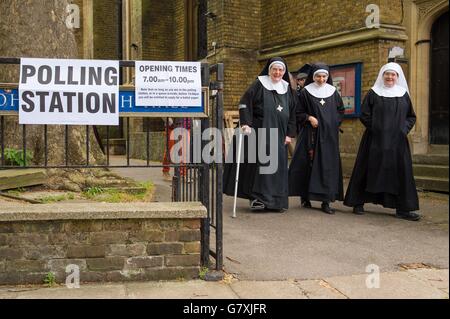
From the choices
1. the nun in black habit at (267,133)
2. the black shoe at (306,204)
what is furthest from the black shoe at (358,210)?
the nun in black habit at (267,133)

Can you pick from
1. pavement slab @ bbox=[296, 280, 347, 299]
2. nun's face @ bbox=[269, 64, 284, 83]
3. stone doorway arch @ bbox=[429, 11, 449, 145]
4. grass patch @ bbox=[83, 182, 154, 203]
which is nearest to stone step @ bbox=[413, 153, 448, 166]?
stone doorway arch @ bbox=[429, 11, 449, 145]

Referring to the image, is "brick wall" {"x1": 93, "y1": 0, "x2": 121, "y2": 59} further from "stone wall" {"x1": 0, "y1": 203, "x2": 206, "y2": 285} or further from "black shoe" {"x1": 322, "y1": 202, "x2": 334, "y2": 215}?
"stone wall" {"x1": 0, "y1": 203, "x2": 206, "y2": 285}

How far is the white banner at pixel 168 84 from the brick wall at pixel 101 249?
0.98 metres

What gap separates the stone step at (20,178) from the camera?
580cm

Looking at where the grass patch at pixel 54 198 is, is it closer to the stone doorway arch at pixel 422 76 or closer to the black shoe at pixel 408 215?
the black shoe at pixel 408 215

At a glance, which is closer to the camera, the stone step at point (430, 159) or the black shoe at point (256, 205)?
the black shoe at point (256, 205)

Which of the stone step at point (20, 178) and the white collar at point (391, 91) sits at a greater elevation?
the white collar at point (391, 91)

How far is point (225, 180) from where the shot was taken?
7246 mm

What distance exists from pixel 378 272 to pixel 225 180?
3189mm

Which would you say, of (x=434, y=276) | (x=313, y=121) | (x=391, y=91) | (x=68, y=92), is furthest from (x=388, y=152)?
(x=68, y=92)

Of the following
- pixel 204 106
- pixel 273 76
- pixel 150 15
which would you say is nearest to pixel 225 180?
pixel 273 76

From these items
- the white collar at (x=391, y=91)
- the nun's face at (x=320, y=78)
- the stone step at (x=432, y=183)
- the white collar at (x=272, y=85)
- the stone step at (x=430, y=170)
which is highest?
the nun's face at (x=320, y=78)

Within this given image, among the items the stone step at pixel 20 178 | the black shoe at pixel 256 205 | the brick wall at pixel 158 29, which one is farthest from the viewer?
the brick wall at pixel 158 29

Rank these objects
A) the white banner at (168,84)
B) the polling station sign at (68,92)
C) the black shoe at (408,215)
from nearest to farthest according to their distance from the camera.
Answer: the polling station sign at (68,92) → the white banner at (168,84) → the black shoe at (408,215)
